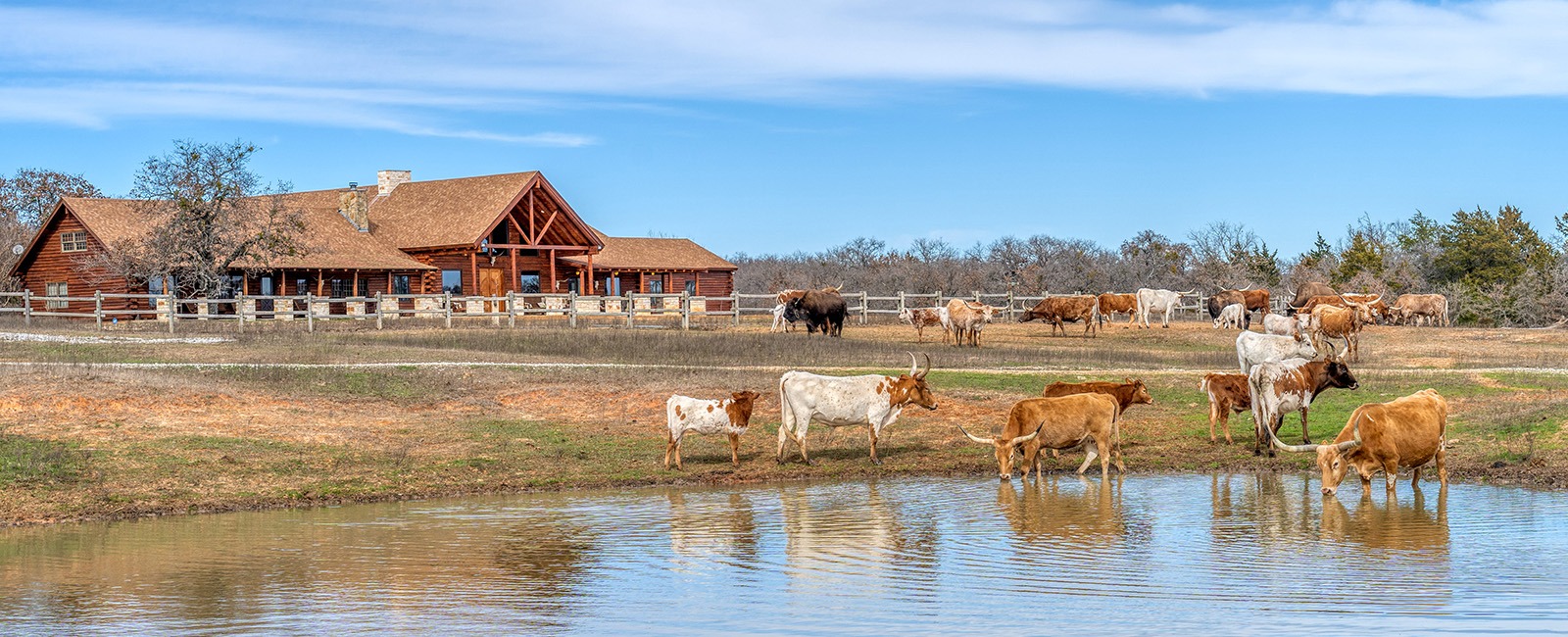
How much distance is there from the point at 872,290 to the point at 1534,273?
120 feet

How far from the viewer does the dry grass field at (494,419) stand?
18.0m

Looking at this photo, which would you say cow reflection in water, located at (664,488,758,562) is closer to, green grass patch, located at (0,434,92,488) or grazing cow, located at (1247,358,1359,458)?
grazing cow, located at (1247,358,1359,458)

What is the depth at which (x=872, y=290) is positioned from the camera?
3250 inches

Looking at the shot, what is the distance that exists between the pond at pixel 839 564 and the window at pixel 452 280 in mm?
42395

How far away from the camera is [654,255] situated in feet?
241

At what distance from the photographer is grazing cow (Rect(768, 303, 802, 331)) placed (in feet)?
150

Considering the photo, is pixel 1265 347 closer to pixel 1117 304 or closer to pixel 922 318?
pixel 922 318

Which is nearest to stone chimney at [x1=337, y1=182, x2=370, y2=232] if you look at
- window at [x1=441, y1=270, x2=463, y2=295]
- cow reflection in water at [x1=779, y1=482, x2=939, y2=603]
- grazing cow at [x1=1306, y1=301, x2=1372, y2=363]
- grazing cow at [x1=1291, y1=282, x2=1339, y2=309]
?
window at [x1=441, y1=270, x2=463, y2=295]

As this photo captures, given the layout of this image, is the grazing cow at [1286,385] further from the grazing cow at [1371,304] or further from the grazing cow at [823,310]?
the grazing cow at [1371,304]

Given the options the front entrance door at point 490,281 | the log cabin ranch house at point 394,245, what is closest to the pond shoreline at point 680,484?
the log cabin ranch house at point 394,245

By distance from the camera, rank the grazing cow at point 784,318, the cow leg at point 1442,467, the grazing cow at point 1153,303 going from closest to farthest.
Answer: the cow leg at point 1442,467 < the grazing cow at point 784,318 < the grazing cow at point 1153,303

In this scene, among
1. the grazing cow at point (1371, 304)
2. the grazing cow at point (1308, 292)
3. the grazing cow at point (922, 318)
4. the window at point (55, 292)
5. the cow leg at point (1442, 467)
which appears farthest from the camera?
the window at point (55, 292)

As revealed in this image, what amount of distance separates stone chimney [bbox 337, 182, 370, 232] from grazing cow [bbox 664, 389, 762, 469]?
4311cm

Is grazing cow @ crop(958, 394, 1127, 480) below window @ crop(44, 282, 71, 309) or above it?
below
